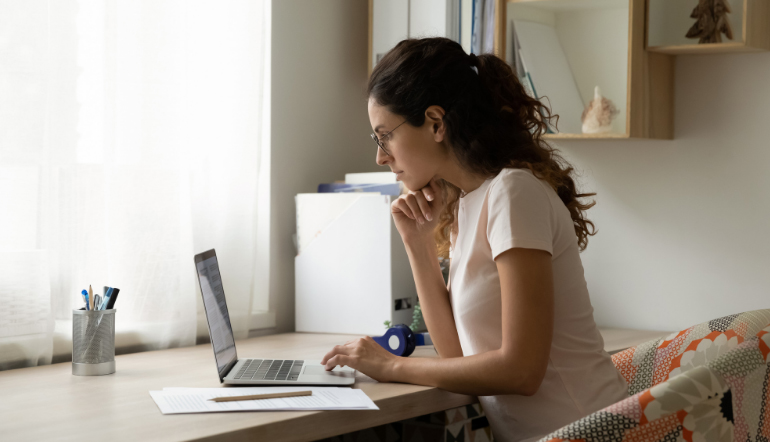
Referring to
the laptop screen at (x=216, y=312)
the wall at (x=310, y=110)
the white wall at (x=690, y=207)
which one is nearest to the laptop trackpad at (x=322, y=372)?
the laptop screen at (x=216, y=312)

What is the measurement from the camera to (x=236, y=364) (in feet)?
4.93

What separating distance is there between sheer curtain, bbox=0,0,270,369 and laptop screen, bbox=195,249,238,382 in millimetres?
379

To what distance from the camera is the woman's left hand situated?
138 cm

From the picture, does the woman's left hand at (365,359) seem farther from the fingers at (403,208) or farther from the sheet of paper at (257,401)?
the fingers at (403,208)

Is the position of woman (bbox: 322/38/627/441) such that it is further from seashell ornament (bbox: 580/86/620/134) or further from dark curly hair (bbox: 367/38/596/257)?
seashell ornament (bbox: 580/86/620/134)

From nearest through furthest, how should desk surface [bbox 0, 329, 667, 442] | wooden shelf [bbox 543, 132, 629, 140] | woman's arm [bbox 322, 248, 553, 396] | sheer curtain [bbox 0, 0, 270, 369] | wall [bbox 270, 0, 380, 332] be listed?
desk surface [bbox 0, 329, 667, 442], woman's arm [bbox 322, 248, 553, 396], sheer curtain [bbox 0, 0, 270, 369], wooden shelf [bbox 543, 132, 629, 140], wall [bbox 270, 0, 380, 332]

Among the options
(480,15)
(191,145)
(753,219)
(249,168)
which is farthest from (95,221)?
(753,219)

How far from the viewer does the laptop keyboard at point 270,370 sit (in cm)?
137

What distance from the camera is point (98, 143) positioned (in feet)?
5.71

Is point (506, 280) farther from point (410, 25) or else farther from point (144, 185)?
point (410, 25)

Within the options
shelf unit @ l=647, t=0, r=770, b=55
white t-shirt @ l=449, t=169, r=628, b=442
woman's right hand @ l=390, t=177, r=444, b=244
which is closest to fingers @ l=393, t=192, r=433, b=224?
woman's right hand @ l=390, t=177, r=444, b=244

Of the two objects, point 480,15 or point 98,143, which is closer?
point 98,143

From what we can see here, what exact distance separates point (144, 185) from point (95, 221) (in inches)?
5.7

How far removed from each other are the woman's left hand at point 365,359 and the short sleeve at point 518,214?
284 mm
